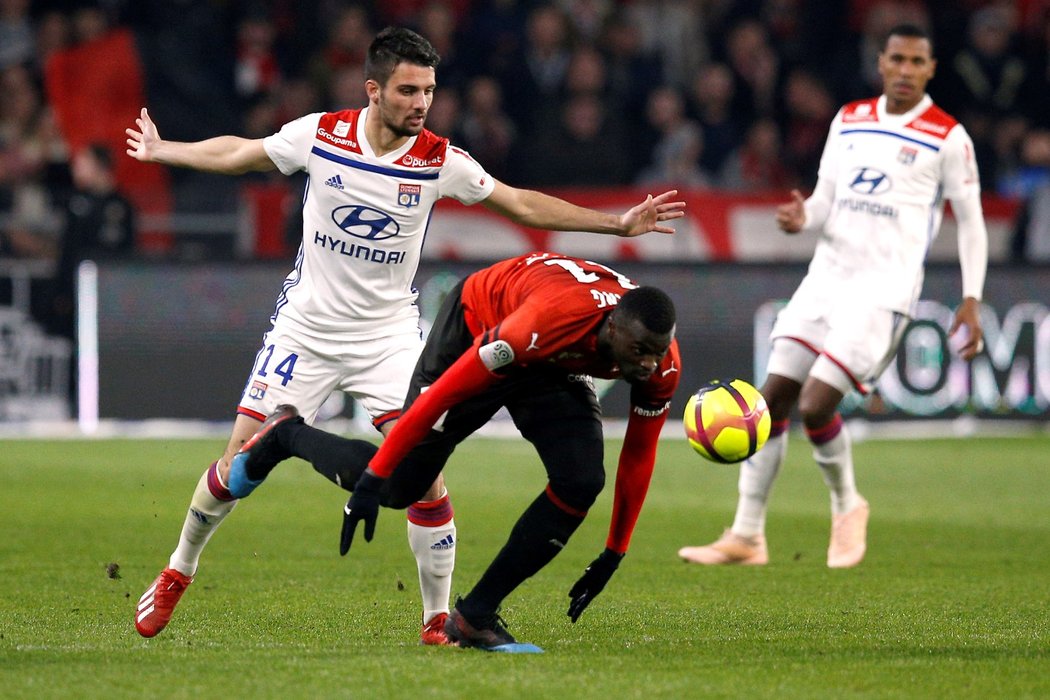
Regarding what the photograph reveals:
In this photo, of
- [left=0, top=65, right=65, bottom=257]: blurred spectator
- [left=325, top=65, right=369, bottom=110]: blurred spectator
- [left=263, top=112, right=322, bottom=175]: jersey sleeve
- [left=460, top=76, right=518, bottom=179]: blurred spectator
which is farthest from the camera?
[left=460, top=76, right=518, bottom=179]: blurred spectator

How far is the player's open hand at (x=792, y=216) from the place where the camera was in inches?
329

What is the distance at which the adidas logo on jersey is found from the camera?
6.18 metres

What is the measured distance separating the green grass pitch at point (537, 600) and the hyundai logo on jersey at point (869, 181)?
190 cm

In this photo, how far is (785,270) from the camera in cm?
1531

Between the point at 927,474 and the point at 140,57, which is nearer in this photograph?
the point at 927,474

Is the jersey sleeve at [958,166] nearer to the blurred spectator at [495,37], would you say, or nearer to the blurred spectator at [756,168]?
the blurred spectator at [756,168]

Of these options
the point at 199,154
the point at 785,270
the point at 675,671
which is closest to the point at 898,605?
the point at 675,671

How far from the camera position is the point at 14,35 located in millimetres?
17500

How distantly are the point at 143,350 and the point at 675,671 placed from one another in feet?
34.0

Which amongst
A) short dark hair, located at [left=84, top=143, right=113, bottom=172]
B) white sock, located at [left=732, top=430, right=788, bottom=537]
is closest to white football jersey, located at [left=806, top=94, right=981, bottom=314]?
white sock, located at [left=732, top=430, right=788, bottom=537]

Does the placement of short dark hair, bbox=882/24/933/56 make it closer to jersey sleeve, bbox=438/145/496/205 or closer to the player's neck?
jersey sleeve, bbox=438/145/496/205

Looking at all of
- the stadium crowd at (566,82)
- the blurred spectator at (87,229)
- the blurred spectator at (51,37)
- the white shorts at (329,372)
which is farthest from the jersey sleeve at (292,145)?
the blurred spectator at (51,37)

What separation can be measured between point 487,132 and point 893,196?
8696 mm

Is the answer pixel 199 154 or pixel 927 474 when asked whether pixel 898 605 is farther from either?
pixel 927 474
